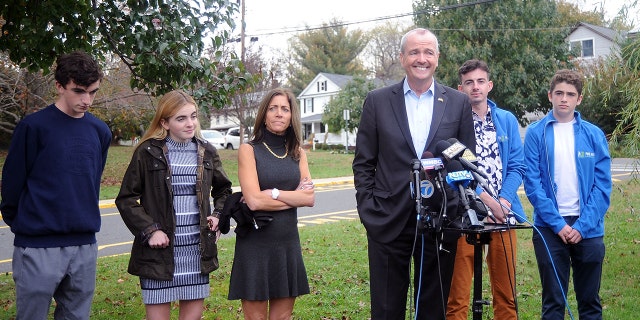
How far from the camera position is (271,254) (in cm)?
448

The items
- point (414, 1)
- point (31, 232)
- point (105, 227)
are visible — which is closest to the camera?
point (31, 232)

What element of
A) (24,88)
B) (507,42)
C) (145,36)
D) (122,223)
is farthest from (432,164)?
(507,42)

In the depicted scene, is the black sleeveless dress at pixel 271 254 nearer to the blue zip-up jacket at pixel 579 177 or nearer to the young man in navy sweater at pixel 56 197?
the young man in navy sweater at pixel 56 197

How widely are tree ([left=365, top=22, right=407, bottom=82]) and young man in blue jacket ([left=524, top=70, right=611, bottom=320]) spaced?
69069mm

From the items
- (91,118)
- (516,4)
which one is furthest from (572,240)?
(516,4)

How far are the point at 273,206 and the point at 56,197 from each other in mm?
1407

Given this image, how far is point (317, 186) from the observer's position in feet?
76.1

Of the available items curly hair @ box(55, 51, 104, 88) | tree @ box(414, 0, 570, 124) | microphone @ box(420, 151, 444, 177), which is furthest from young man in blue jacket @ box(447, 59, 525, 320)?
tree @ box(414, 0, 570, 124)

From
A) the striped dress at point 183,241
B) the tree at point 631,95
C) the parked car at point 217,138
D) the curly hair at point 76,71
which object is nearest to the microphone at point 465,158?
the striped dress at point 183,241

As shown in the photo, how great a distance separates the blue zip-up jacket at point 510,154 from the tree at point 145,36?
252 centimetres

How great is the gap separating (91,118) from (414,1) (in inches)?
1342

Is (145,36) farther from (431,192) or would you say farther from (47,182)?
(431,192)

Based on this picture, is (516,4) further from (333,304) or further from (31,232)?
(31,232)

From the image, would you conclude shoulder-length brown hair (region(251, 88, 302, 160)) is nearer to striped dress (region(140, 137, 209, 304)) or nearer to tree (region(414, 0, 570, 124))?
striped dress (region(140, 137, 209, 304))
